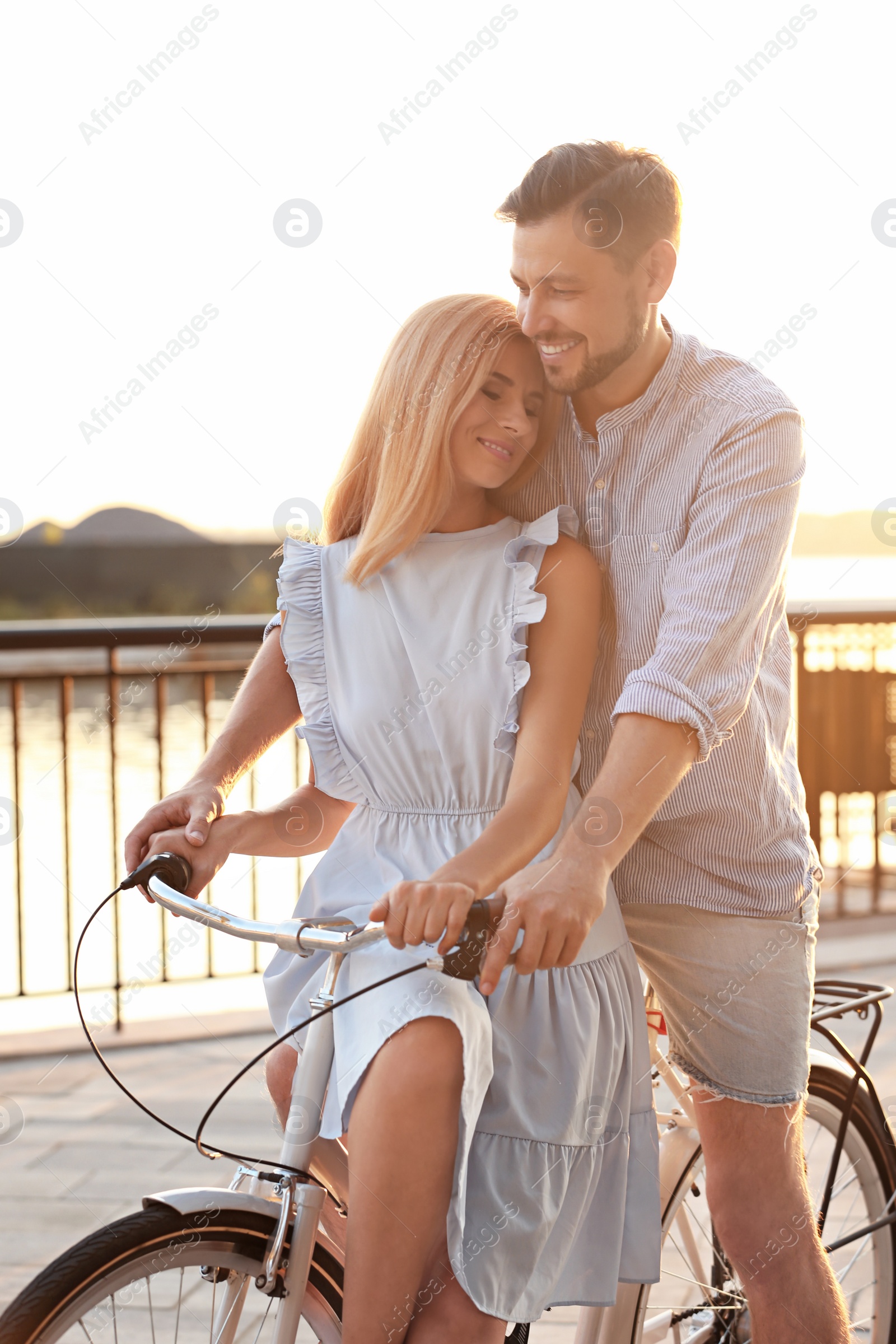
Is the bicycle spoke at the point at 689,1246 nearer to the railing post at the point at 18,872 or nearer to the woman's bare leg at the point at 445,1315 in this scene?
the woman's bare leg at the point at 445,1315

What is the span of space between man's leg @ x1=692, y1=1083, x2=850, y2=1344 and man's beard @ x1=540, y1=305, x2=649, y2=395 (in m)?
0.93

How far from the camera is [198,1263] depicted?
124 cm

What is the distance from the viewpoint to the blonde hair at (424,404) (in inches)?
58.6

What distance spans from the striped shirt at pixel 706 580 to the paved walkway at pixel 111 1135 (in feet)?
4.26

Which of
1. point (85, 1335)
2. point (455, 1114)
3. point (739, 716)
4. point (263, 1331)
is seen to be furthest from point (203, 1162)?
point (739, 716)

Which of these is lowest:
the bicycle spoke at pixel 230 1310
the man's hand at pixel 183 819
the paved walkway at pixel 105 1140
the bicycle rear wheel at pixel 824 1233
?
the paved walkway at pixel 105 1140

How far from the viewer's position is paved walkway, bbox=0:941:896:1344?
8.55 feet

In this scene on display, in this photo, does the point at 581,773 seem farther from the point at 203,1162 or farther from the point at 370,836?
the point at 203,1162

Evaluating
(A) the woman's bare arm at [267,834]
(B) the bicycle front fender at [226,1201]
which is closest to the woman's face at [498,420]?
(A) the woman's bare arm at [267,834]

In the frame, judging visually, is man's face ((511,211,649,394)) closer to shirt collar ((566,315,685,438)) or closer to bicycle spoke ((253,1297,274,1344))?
shirt collar ((566,315,685,438))

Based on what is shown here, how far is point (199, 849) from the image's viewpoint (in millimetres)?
1433

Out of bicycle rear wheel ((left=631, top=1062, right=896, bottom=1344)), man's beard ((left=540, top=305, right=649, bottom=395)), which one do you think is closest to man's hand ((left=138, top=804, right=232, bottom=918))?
man's beard ((left=540, top=305, right=649, bottom=395))

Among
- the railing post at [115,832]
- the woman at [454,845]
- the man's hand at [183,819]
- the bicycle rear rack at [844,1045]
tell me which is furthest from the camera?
the railing post at [115,832]

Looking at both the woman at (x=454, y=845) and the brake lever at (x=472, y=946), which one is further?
the woman at (x=454, y=845)
